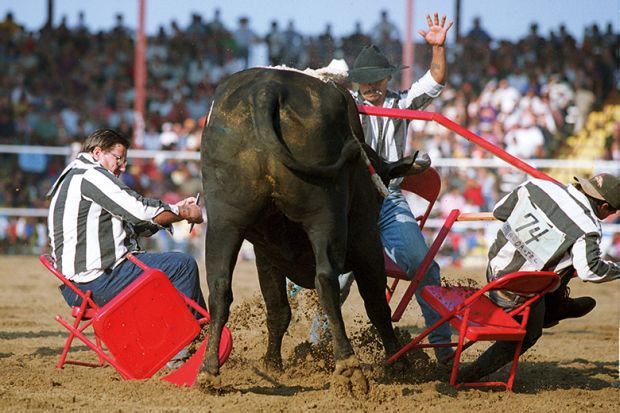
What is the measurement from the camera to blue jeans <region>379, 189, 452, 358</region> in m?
5.65

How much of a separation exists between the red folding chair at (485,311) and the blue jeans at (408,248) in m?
0.39

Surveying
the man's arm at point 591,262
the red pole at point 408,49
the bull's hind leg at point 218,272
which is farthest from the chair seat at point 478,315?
the red pole at point 408,49

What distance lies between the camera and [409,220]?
19.0 feet

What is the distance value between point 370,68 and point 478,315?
1.79 m

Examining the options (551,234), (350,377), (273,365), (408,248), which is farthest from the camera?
(408,248)

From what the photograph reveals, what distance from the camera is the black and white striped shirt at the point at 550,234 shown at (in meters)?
4.72

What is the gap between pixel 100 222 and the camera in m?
5.22

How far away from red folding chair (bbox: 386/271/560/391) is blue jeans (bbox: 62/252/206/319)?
1.20 meters

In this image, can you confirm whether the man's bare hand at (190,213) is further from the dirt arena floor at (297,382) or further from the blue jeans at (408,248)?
the blue jeans at (408,248)

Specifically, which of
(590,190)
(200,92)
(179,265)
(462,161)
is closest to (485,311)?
(590,190)

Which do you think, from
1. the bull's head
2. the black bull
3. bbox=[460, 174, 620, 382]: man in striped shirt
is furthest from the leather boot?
the black bull

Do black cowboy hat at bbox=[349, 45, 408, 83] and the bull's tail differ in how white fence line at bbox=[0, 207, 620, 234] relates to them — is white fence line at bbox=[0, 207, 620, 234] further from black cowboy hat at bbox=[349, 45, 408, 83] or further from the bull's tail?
the bull's tail

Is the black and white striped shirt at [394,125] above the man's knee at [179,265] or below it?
above

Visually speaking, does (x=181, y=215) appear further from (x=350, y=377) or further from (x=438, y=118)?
(x=438, y=118)
